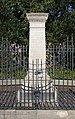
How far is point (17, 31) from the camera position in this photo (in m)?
20.9

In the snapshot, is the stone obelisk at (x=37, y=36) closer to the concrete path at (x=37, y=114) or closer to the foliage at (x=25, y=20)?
the concrete path at (x=37, y=114)

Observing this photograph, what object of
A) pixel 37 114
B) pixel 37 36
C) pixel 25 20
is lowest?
pixel 37 114

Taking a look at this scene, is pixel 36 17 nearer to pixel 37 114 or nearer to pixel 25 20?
pixel 37 114

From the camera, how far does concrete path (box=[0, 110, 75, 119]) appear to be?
738 centimetres

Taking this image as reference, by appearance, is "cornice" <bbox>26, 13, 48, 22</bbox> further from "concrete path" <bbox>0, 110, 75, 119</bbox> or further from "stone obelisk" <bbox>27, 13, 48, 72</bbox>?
"concrete path" <bbox>0, 110, 75, 119</bbox>

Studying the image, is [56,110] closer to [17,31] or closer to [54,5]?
[17,31]

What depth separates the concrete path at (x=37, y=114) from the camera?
7.38m

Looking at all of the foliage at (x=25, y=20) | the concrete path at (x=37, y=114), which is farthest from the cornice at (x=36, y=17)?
the foliage at (x=25, y=20)

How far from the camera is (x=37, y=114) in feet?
24.4

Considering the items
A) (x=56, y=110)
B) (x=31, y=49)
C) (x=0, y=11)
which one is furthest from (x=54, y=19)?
(x=56, y=110)

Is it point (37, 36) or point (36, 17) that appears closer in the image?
point (36, 17)

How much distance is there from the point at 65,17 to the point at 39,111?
1600 centimetres

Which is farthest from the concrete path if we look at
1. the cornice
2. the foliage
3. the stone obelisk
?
the foliage

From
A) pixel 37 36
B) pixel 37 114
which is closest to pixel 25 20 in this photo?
pixel 37 36
